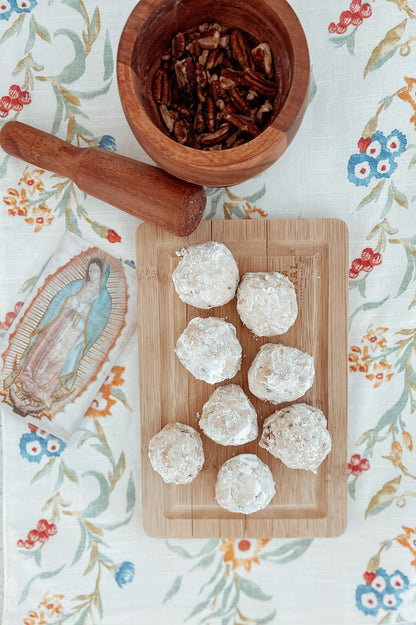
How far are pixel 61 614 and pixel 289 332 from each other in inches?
26.5

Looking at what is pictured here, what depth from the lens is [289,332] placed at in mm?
908

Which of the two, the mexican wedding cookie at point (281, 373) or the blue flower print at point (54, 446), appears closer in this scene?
the mexican wedding cookie at point (281, 373)

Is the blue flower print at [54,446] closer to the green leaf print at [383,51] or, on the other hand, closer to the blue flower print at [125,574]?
the blue flower print at [125,574]

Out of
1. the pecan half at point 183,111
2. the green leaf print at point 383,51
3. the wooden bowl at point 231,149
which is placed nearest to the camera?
the wooden bowl at point 231,149

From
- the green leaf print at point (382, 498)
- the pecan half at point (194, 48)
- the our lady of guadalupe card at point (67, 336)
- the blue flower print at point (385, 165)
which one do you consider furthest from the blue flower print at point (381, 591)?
the pecan half at point (194, 48)

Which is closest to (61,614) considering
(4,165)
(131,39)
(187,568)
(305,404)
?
(187,568)

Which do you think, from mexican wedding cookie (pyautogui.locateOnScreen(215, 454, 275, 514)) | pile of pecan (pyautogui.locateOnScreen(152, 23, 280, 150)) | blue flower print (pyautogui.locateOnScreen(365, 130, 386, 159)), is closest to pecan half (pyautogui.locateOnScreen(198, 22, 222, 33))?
pile of pecan (pyautogui.locateOnScreen(152, 23, 280, 150))

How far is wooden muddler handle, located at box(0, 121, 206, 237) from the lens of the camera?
0.82 meters

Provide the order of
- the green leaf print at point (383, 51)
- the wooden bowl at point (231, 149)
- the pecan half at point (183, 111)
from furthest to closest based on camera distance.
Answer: the green leaf print at point (383, 51) < the pecan half at point (183, 111) < the wooden bowl at point (231, 149)

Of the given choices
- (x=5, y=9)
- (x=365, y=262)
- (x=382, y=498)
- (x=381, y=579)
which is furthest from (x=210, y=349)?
(x=5, y=9)

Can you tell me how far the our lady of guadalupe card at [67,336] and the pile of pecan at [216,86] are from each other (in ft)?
0.90

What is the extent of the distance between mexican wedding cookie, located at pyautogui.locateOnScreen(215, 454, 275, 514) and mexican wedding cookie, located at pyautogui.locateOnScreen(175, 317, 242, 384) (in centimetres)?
15

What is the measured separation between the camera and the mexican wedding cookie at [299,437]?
838mm

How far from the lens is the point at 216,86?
801 mm
